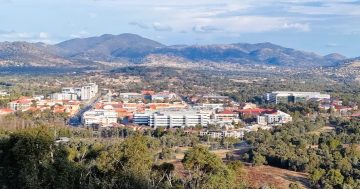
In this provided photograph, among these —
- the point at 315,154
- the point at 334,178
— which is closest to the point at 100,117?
the point at 315,154

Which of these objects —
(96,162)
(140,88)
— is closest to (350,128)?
(96,162)

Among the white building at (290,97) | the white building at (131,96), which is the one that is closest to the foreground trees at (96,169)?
the white building at (290,97)

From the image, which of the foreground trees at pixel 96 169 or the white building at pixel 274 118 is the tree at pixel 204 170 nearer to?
the foreground trees at pixel 96 169

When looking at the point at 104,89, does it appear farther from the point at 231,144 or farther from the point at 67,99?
the point at 231,144

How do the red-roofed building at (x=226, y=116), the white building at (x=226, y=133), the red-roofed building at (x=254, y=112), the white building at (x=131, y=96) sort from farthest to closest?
1. the white building at (x=131, y=96)
2. the red-roofed building at (x=254, y=112)
3. the red-roofed building at (x=226, y=116)
4. the white building at (x=226, y=133)

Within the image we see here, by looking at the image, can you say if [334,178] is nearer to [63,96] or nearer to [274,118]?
[274,118]

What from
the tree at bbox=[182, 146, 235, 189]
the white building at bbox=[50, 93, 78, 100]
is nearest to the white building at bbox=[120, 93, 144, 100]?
the white building at bbox=[50, 93, 78, 100]

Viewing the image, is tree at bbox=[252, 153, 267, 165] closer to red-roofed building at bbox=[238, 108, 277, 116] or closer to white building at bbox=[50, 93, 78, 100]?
red-roofed building at bbox=[238, 108, 277, 116]
